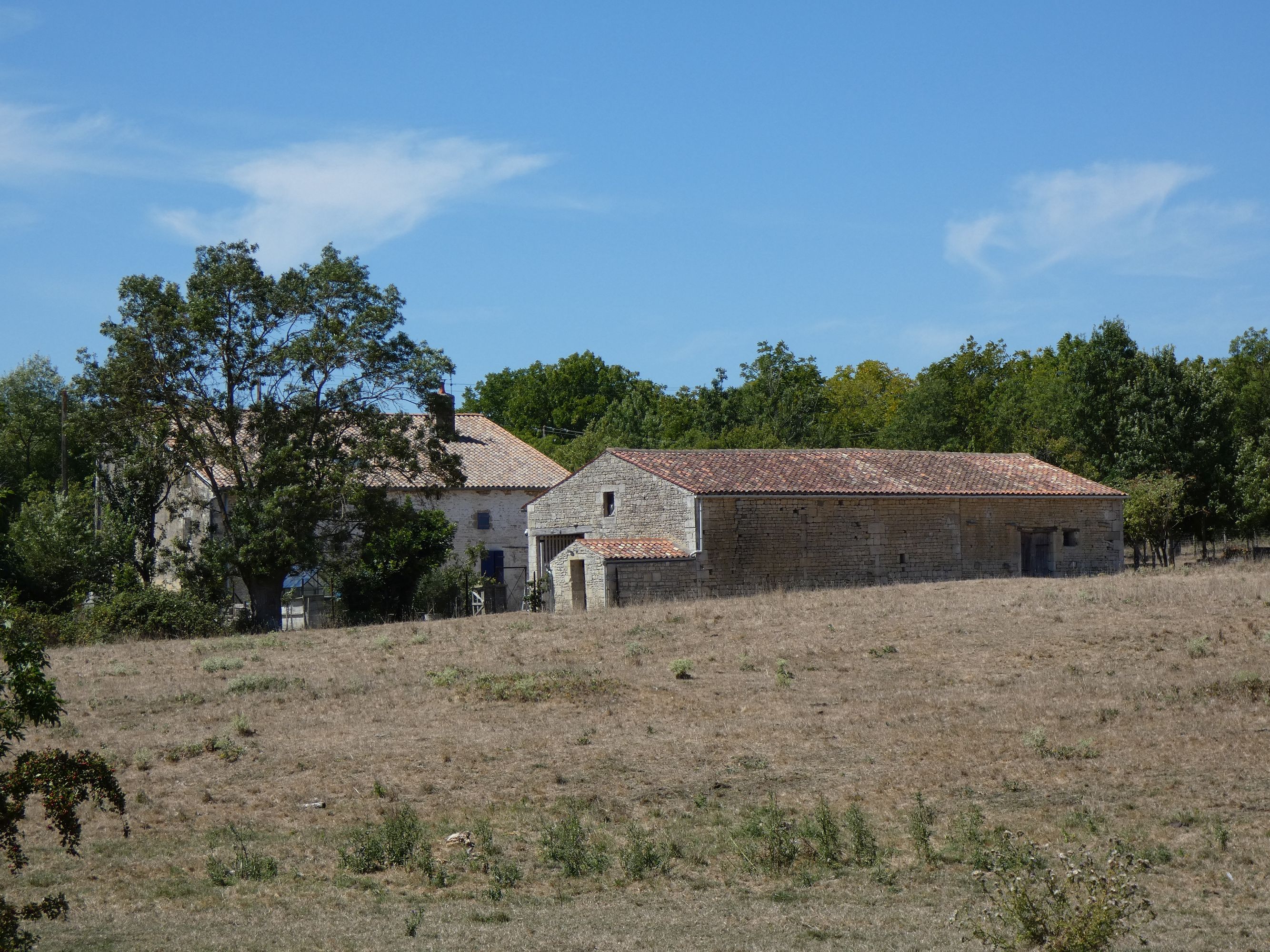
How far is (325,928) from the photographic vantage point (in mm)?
9797

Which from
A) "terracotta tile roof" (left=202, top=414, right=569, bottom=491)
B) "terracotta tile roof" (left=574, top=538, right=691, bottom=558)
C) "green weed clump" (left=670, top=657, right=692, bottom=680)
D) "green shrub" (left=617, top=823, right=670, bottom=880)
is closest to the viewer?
"green shrub" (left=617, top=823, right=670, bottom=880)

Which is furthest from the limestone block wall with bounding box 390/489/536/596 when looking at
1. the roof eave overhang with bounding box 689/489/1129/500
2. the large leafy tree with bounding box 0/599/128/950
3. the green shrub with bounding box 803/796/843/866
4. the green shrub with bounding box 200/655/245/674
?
the large leafy tree with bounding box 0/599/128/950

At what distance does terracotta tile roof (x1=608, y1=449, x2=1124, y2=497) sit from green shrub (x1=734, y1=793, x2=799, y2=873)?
22.6 meters

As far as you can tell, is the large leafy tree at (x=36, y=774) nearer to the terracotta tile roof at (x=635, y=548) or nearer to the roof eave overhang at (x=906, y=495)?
the terracotta tile roof at (x=635, y=548)

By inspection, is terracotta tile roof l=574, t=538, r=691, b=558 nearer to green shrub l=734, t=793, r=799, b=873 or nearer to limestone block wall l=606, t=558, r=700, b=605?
limestone block wall l=606, t=558, r=700, b=605

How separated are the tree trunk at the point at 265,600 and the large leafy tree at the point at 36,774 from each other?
29298mm

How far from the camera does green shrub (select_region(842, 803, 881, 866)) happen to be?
38.9 ft

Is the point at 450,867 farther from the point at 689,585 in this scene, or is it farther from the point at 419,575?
the point at 419,575

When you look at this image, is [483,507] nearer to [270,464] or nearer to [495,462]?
[495,462]

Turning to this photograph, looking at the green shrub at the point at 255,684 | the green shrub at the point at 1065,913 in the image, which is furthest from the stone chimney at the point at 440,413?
the green shrub at the point at 1065,913

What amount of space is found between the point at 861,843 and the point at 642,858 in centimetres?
222

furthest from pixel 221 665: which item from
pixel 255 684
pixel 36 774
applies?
pixel 36 774

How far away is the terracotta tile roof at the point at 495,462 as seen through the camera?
4769 cm

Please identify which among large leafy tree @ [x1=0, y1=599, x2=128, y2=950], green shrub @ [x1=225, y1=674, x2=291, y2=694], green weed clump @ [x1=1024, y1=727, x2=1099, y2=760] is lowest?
green weed clump @ [x1=1024, y1=727, x2=1099, y2=760]
